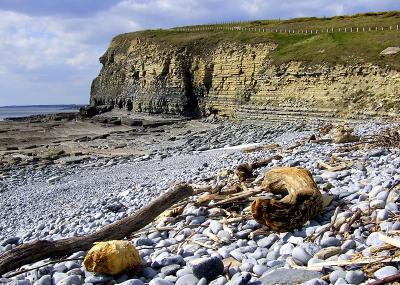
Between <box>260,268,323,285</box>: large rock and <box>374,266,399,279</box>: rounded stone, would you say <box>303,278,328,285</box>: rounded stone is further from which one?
<box>374,266,399,279</box>: rounded stone

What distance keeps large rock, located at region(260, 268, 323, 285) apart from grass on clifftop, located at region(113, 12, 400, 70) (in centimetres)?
2926

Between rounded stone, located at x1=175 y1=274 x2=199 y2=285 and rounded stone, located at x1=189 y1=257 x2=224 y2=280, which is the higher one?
rounded stone, located at x1=189 y1=257 x2=224 y2=280

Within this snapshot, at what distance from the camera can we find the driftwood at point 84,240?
529 cm

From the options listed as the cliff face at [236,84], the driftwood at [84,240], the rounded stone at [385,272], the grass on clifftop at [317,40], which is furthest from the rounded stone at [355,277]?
the grass on clifftop at [317,40]

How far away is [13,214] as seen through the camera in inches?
523

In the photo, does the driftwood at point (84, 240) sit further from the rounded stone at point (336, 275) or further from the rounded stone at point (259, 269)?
the rounded stone at point (336, 275)

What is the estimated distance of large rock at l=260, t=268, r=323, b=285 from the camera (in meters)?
4.01

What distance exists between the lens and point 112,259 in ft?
16.1

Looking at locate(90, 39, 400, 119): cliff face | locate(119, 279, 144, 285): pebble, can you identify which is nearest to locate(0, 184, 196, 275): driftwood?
locate(119, 279, 144, 285): pebble

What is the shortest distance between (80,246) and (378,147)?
670 centimetres

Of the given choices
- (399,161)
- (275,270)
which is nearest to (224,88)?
(399,161)

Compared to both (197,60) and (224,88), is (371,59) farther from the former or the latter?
(197,60)

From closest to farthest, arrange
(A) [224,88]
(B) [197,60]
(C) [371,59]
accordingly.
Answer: (C) [371,59] < (A) [224,88] < (B) [197,60]

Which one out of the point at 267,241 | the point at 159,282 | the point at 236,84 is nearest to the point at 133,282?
the point at 159,282
